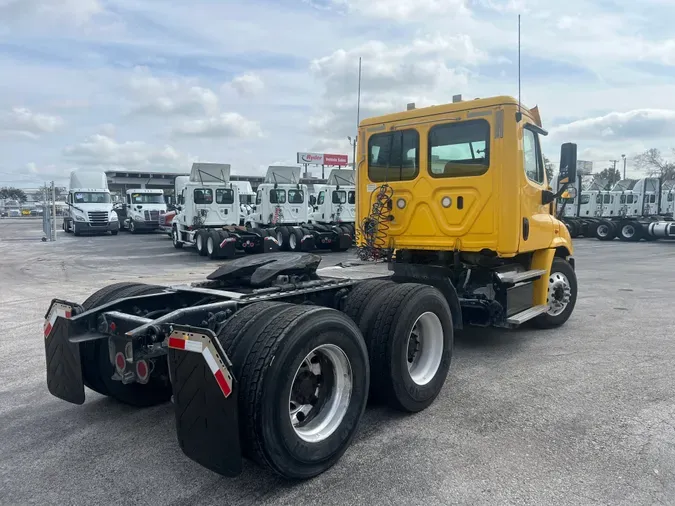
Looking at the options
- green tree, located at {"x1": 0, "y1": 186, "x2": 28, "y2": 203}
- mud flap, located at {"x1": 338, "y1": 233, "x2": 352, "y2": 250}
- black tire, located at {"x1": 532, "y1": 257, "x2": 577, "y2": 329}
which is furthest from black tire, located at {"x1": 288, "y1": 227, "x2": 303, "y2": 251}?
green tree, located at {"x1": 0, "y1": 186, "x2": 28, "y2": 203}

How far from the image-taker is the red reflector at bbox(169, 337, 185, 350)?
3023 mm


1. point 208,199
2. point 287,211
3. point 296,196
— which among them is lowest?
point 287,211

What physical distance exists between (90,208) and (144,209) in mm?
3143

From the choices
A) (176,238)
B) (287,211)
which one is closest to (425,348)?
(287,211)

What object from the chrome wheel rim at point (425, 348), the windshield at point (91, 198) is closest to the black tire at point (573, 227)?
the windshield at point (91, 198)

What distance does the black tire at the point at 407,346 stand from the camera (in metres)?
4.14

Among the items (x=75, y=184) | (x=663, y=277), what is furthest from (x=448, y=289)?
(x=75, y=184)

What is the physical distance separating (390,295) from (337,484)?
163 cm

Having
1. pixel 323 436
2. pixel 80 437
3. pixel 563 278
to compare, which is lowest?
pixel 80 437

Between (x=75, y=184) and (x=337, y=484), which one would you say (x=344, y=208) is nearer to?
(x=75, y=184)

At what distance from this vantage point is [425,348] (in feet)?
15.7

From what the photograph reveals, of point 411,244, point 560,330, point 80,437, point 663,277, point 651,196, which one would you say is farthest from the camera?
point 651,196

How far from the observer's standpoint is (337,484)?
329 cm

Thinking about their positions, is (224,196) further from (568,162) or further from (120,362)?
(120,362)
